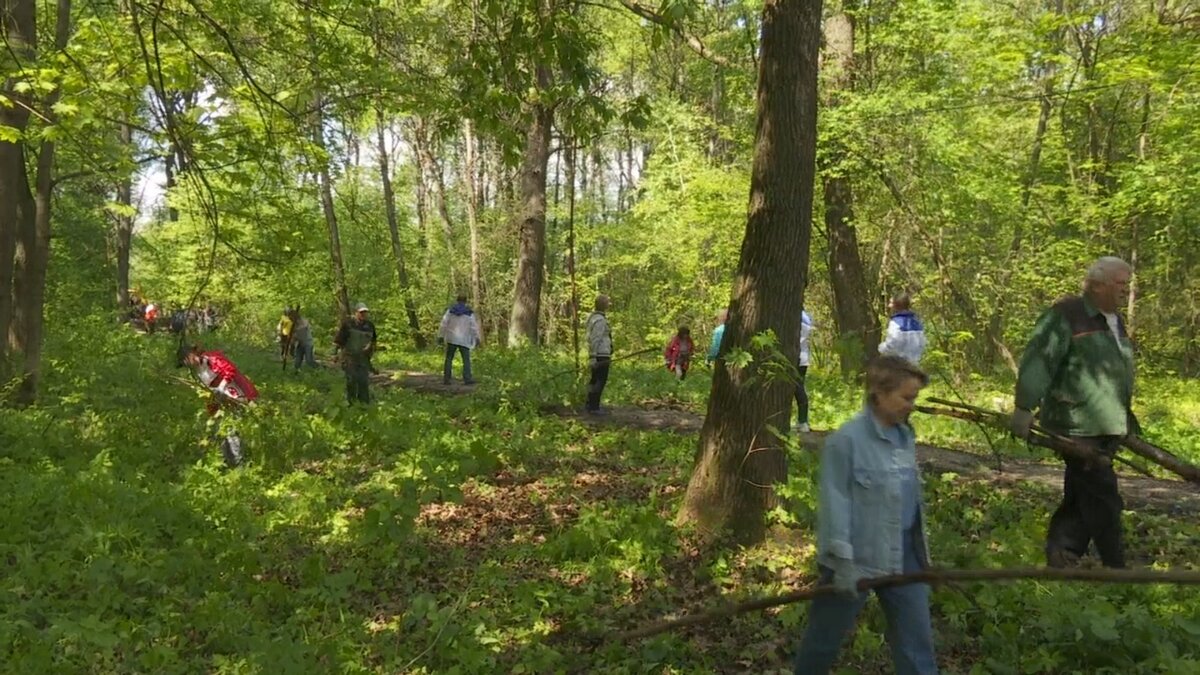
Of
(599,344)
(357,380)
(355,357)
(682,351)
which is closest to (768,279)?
(599,344)

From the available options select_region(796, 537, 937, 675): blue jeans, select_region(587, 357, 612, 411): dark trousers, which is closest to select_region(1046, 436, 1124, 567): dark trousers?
select_region(796, 537, 937, 675): blue jeans

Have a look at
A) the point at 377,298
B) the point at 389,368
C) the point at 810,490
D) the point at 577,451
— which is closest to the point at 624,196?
the point at 377,298

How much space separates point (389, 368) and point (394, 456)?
9.54 meters

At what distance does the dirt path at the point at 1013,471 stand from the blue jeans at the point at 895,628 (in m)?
4.07

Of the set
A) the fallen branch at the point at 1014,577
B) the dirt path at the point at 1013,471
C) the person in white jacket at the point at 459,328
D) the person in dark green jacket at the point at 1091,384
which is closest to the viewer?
the fallen branch at the point at 1014,577

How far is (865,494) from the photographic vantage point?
323 cm

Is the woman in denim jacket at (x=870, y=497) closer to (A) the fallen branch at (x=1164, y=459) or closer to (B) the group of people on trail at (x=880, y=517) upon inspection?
(B) the group of people on trail at (x=880, y=517)

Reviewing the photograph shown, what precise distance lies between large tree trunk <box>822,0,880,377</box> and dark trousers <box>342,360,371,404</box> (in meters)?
8.45

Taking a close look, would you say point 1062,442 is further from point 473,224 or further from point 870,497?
point 473,224

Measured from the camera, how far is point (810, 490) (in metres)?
6.35

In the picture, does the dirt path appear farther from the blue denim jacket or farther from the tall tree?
the tall tree

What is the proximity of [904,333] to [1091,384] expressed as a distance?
4.57 meters

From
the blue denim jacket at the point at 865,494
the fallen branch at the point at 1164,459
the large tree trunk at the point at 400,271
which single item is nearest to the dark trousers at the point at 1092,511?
the fallen branch at the point at 1164,459

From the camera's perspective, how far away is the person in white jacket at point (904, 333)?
894 cm
